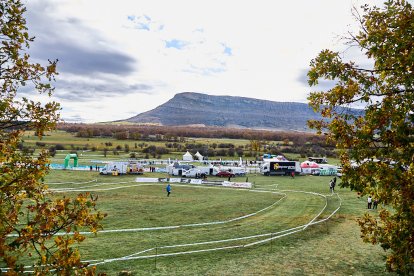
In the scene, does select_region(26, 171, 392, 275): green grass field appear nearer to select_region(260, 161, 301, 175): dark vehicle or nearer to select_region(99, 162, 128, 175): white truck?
select_region(99, 162, 128, 175): white truck

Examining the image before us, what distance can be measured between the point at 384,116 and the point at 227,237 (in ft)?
47.3

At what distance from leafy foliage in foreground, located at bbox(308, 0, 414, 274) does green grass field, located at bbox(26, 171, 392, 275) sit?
8455 mm

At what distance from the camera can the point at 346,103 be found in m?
9.38

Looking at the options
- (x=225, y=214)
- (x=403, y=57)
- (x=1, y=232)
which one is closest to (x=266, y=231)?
(x=225, y=214)

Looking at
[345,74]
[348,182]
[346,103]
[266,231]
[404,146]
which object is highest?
[345,74]

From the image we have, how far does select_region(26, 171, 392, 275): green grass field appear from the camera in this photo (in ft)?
53.2

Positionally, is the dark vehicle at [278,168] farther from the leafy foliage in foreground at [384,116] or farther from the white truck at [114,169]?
the leafy foliage in foreground at [384,116]

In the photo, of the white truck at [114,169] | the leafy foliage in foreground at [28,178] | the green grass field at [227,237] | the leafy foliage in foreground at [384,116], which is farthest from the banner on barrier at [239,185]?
the leafy foliage in foreground at [28,178]

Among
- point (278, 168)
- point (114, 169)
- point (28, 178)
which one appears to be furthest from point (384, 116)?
point (278, 168)

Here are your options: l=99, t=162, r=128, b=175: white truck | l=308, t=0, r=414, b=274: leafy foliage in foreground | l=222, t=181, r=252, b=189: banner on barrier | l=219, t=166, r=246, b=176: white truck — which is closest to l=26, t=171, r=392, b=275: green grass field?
l=222, t=181, r=252, b=189: banner on barrier

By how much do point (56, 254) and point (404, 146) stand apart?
7.87m

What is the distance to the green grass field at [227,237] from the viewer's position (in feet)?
53.2

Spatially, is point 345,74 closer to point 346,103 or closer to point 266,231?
point 346,103

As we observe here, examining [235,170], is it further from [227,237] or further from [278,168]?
[227,237]
